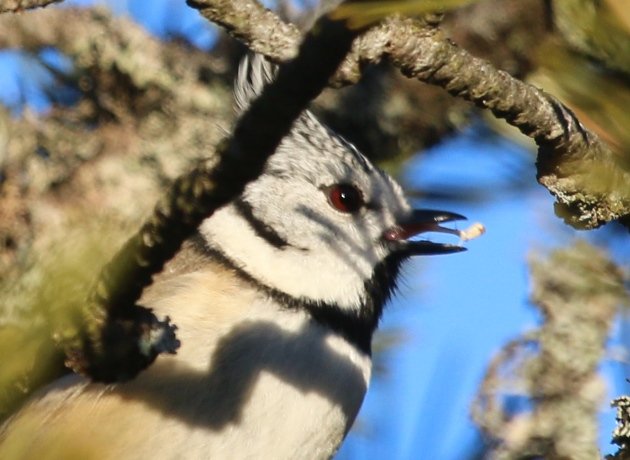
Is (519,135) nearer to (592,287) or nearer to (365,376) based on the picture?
(592,287)

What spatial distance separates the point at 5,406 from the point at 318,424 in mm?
1355

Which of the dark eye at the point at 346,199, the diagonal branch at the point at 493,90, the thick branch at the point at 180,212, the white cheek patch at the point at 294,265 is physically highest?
the dark eye at the point at 346,199

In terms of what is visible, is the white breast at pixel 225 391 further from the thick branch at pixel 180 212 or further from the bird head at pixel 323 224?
the thick branch at pixel 180 212

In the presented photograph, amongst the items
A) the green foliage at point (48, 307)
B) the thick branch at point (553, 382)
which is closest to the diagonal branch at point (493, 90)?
the thick branch at point (553, 382)

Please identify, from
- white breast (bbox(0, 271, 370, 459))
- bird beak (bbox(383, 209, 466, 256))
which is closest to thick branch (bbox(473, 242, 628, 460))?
white breast (bbox(0, 271, 370, 459))

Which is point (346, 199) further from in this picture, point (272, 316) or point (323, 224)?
point (272, 316)

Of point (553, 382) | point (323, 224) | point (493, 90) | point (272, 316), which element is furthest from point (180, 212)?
point (323, 224)

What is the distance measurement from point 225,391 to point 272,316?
1.04 feet

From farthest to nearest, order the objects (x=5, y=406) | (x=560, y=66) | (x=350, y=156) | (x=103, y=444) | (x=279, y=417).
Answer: (x=350, y=156)
(x=279, y=417)
(x=103, y=444)
(x=5, y=406)
(x=560, y=66)

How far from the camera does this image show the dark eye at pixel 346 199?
3.39 metres

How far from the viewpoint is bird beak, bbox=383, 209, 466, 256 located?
3.39 metres

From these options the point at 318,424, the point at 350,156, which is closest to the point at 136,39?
the point at 350,156

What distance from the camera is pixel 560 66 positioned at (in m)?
1.18

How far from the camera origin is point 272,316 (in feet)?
9.75
